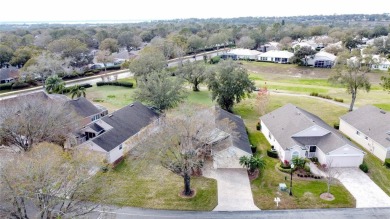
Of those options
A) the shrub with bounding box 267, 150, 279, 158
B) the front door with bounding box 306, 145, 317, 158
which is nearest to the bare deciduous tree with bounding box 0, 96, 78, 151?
the shrub with bounding box 267, 150, 279, 158

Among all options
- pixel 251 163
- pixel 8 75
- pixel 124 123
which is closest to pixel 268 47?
pixel 8 75

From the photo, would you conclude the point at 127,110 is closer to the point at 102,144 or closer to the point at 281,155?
the point at 102,144

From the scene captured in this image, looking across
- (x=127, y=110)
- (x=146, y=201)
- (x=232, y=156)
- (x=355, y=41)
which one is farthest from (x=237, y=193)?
(x=355, y=41)

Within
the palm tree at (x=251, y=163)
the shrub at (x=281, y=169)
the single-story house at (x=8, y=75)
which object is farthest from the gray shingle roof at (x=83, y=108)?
the single-story house at (x=8, y=75)

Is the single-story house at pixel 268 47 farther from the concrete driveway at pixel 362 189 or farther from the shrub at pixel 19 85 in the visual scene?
the concrete driveway at pixel 362 189

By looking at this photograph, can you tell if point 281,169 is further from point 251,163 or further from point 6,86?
point 6,86

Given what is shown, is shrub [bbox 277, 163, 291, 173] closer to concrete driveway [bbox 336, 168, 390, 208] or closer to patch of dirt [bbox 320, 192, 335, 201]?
patch of dirt [bbox 320, 192, 335, 201]
